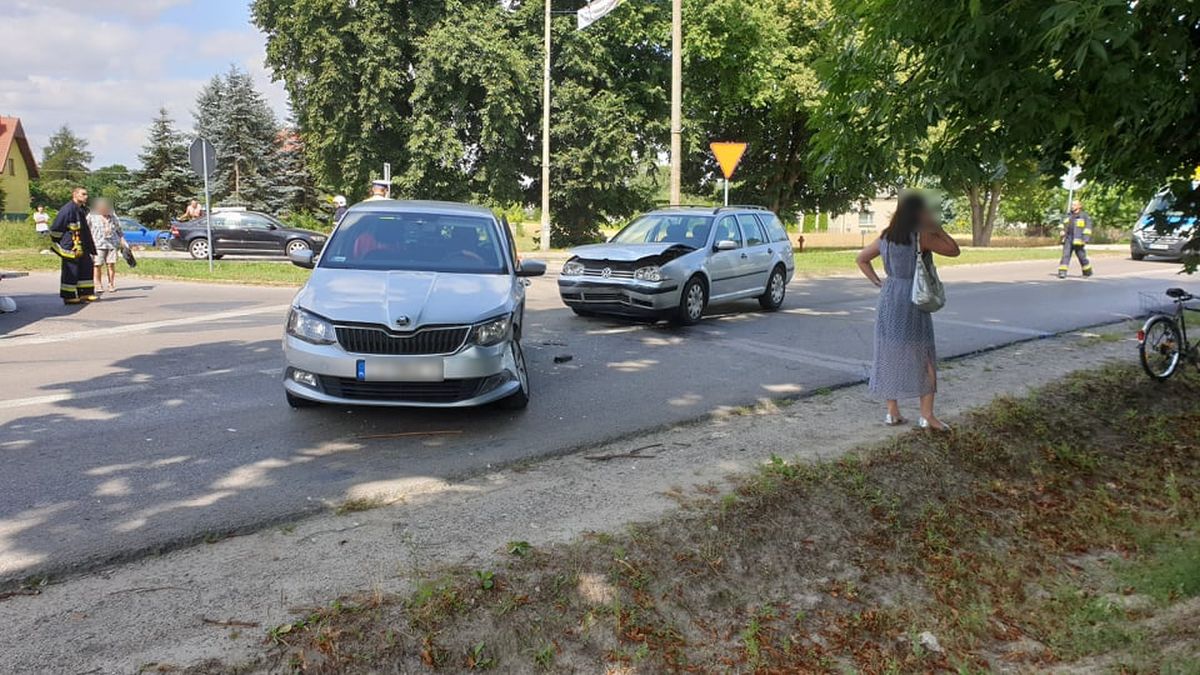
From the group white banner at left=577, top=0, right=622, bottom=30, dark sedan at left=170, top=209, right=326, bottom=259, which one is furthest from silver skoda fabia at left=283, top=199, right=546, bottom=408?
dark sedan at left=170, top=209, right=326, bottom=259

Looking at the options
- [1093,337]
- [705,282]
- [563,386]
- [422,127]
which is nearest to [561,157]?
[422,127]

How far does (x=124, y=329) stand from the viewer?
36.8 ft

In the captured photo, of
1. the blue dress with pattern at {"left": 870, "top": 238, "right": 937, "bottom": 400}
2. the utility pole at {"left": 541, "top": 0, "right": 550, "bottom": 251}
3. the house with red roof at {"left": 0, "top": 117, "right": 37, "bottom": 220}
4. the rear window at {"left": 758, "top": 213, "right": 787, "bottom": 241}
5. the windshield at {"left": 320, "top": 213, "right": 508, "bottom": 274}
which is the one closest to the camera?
the blue dress with pattern at {"left": 870, "top": 238, "right": 937, "bottom": 400}

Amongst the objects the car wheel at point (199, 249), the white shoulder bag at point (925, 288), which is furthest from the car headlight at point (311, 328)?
the car wheel at point (199, 249)

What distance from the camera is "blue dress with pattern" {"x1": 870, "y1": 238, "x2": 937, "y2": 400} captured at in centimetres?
627

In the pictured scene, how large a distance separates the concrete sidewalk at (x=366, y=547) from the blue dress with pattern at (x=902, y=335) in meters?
0.42

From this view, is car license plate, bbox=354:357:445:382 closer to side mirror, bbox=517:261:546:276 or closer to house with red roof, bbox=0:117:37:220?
side mirror, bbox=517:261:546:276

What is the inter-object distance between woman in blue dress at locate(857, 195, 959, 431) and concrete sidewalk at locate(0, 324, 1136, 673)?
40cm

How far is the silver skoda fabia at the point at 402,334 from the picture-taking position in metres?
5.96

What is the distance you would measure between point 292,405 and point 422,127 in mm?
24989

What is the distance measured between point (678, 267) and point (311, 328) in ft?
21.4

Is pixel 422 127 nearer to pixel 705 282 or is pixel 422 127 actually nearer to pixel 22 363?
pixel 705 282

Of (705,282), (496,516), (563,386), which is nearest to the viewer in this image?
(496,516)

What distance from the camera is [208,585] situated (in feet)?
12.3
